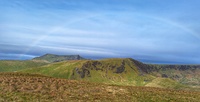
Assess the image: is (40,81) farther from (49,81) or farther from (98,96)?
(98,96)

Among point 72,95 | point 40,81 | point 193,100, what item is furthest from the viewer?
point 40,81

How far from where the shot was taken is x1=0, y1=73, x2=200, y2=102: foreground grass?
1500 inches

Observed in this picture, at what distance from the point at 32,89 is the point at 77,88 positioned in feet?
31.1

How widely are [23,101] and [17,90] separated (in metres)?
5.26

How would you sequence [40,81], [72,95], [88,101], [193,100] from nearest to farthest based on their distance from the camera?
[88,101] → [72,95] → [193,100] → [40,81]

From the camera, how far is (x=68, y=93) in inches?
1633

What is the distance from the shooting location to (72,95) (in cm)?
4069

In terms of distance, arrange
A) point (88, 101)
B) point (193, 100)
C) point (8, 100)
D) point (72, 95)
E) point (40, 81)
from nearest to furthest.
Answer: point (8, 100) → point (88, 101) → point (72, 95) → point (193, 100) → point (40, 81)

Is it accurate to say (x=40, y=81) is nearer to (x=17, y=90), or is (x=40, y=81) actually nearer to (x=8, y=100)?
(x=17, y=90)

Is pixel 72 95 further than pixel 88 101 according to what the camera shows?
Yes

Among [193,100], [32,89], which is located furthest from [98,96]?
[193,100]

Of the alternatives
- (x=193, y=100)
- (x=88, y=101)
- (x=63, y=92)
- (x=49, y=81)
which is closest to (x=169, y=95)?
(x=193, y=100)

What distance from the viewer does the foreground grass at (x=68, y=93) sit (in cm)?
3809

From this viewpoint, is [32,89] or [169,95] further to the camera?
[169,95]
